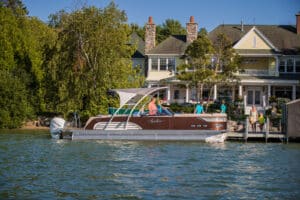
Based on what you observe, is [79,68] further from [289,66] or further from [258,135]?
[289,66]

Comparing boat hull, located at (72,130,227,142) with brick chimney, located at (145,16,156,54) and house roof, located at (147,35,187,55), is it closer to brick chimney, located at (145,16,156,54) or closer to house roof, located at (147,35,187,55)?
house roof, located at (147,35,187,55)

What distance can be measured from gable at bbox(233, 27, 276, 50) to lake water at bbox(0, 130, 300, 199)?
23529mm

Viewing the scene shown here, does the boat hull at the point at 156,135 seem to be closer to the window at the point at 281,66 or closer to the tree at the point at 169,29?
the window at the point at 281,66

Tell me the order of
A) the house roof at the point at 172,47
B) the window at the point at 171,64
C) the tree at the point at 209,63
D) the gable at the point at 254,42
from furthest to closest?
the window at the point at 171,64 < the house roof at the point at 172,47 < the gable at the point at 254,42 < the tree at the point at 209,63

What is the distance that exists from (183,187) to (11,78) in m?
31.0

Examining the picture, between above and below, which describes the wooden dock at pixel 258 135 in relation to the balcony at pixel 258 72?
below

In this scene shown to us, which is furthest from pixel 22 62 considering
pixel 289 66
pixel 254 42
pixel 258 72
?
pixel 289 66

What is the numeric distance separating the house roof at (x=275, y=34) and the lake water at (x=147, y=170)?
25041mm

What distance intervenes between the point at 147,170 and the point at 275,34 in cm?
3962

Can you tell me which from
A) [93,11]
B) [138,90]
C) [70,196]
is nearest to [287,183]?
[70,196]

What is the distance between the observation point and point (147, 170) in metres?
24.5

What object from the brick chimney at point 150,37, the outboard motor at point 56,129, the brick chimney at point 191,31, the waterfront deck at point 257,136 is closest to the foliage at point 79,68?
the outboard motor at point 56,129

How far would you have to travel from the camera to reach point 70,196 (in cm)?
1908

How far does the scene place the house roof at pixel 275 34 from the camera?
192 feet
